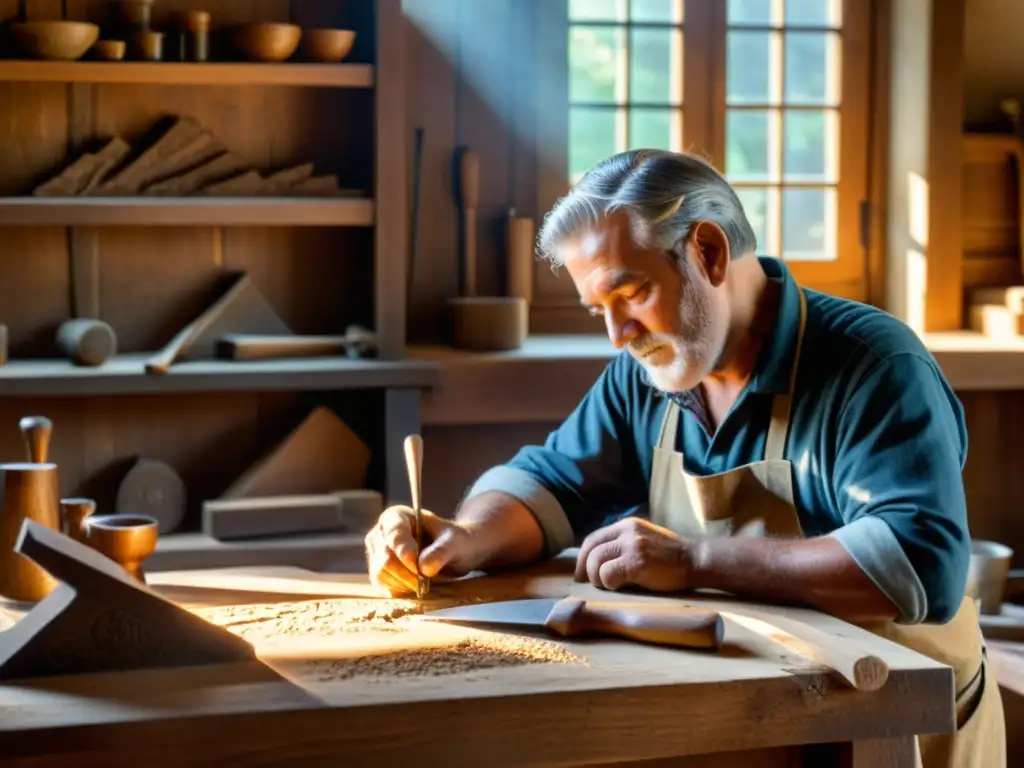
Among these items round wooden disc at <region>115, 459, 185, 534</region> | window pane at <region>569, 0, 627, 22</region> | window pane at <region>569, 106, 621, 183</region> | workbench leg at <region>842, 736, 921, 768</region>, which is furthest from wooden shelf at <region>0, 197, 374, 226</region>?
workbench leg at <region>842, 736, 921, 768</region>

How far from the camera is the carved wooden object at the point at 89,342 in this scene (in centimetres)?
364

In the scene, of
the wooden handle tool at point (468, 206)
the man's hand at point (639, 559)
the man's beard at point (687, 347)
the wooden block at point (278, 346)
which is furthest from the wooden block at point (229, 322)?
the man's hand at point (639, 559)

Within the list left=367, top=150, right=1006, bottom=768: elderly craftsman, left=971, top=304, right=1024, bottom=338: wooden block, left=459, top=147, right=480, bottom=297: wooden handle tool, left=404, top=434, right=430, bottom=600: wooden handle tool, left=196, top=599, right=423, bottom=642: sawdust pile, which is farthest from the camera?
left=971, top=304, right=1024, bottom=338: wooden block

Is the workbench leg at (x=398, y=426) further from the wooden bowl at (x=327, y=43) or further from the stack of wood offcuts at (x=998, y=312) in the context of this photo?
the stack of wood offcuts at (x=998, y=312)

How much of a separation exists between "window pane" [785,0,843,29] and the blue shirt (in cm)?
217

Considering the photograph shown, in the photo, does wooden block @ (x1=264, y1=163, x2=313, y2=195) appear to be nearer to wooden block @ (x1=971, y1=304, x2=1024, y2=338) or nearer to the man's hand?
the man's hand

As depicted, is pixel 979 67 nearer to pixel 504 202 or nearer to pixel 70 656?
pixel 504 202

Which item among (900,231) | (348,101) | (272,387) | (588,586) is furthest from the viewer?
(900,231)

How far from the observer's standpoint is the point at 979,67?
4527mm


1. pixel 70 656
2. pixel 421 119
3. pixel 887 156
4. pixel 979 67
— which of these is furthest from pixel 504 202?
pixel 70 656

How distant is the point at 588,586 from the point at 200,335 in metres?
1.99

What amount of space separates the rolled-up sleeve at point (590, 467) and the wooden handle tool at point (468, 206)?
60.4 inches

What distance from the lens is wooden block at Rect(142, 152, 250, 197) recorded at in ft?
12.6

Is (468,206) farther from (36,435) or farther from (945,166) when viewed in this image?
(36,435)
